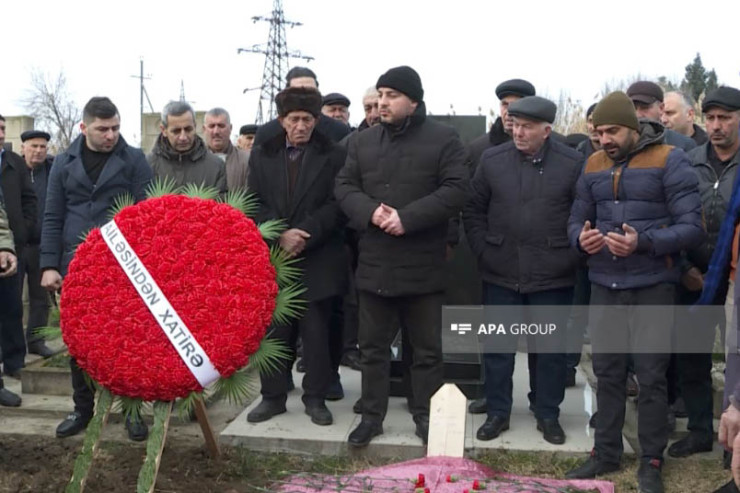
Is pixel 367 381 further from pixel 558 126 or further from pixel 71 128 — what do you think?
pixel 71 128

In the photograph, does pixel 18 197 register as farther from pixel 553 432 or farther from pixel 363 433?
pixel 553 432

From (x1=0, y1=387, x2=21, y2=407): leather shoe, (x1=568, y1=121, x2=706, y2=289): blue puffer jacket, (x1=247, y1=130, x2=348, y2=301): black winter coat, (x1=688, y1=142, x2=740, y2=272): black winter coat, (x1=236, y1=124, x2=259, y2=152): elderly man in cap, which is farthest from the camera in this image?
(x1=236, y1=124, x2=259, y2=152): elderly man in cap

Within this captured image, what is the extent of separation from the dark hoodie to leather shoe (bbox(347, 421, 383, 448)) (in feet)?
5.92

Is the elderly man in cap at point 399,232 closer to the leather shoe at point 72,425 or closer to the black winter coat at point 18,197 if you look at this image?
the leather shoe at point 72,425

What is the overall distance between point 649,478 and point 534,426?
1.00 m

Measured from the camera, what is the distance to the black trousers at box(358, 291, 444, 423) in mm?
4930

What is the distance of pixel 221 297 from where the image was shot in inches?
152

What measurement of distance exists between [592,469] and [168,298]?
2390 mm

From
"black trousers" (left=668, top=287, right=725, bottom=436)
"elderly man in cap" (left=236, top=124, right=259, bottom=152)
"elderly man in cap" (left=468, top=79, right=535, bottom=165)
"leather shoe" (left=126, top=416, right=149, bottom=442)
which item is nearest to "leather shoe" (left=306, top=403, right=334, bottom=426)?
"leather shoe" (left=126, top=416, right=149, bottom=442)

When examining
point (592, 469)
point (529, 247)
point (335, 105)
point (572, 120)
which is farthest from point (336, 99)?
point (572, 120)

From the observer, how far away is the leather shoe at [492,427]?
4953 millimetres

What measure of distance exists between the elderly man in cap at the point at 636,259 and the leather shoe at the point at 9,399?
384 cm

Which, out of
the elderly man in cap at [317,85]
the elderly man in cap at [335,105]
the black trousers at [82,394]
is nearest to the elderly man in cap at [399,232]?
the elderly man in cap at [317,85]

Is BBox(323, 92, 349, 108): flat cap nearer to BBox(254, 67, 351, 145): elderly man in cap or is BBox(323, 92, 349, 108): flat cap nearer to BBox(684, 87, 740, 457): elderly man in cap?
BBox(254, 67, 351, 145): elderly man in cap
